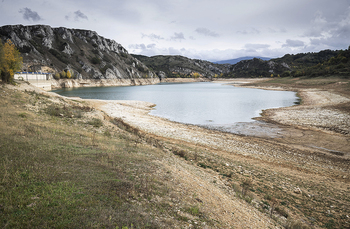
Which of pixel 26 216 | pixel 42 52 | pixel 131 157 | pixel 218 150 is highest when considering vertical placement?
pixel 42 52

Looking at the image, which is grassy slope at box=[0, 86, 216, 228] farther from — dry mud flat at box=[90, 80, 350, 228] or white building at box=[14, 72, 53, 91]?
white building at box=[14, 72, 53, 91]

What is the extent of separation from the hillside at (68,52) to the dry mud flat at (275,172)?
359ft

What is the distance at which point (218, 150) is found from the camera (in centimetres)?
1767

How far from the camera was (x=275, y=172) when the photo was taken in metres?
13.1

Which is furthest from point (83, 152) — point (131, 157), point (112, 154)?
point (131, 157)

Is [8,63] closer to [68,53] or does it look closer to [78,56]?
Result: [68,53]

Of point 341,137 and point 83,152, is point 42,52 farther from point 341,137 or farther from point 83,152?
point 341,137

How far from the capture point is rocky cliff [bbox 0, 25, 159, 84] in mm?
104062

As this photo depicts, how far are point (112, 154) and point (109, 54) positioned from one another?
177531 millimetres

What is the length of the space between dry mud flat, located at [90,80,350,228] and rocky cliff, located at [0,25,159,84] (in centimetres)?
10933

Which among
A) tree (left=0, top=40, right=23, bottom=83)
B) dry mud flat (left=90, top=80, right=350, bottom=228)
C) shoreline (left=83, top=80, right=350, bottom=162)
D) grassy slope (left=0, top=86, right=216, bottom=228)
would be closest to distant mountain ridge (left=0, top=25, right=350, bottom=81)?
shoreline (left=83, top=80, right=350, bottom=162)

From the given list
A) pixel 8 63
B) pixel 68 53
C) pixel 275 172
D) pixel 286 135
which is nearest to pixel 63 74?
pixel 68 53

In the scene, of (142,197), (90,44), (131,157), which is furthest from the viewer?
(90,44)

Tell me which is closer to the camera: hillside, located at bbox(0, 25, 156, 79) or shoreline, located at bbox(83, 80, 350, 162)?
shoreline, located at bbox(83, 80, 350, 162)
